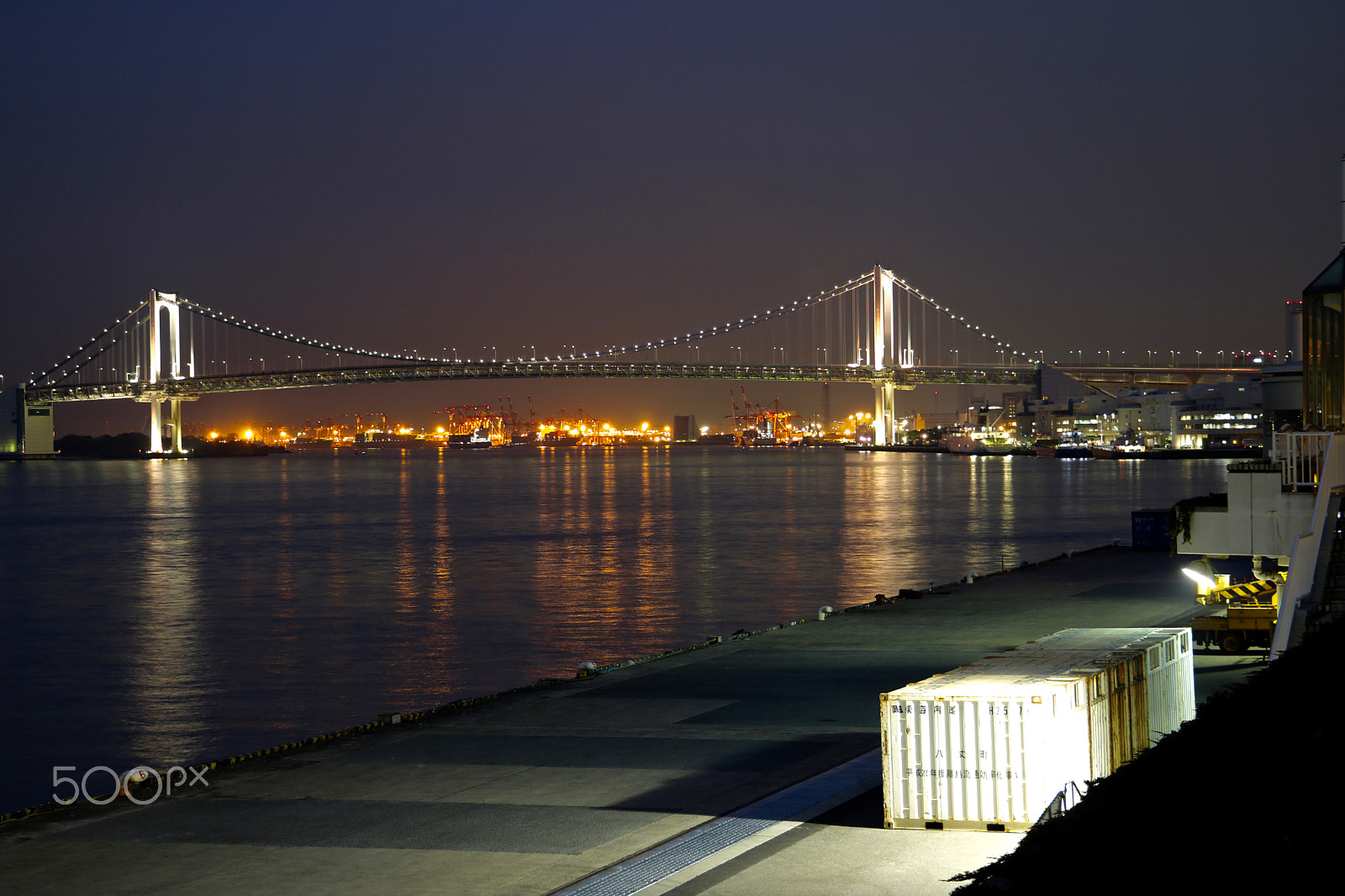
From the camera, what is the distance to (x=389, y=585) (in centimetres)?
3269

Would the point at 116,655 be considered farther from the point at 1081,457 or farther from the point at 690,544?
the point at 1081,457

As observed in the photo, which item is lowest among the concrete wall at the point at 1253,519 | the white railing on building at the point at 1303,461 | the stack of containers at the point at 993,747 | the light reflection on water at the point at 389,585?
the light reflection on water at the point at 389,585

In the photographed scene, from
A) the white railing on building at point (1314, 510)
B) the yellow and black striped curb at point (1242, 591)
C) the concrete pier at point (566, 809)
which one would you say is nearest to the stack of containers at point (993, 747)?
the concrete pier at point (566, 809)

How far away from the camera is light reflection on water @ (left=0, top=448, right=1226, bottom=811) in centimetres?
1778

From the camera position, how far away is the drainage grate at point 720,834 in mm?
7395

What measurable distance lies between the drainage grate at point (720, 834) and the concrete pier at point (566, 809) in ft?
0.08

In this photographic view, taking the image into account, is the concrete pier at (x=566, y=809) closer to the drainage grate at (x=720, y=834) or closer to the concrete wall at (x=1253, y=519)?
the drainage grate at (x=720, y=834)

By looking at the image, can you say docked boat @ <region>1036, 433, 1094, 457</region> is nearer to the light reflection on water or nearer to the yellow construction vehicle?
the light reflection on water

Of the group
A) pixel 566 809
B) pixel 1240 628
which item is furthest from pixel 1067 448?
pixel 566 809

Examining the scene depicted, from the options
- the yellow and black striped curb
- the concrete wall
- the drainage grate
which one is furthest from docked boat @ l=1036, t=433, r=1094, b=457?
the drainage grate

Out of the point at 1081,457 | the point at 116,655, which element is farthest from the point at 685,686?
the point at 1081,457

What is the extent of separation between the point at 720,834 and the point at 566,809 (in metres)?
1.53

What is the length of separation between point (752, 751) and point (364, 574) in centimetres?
2553

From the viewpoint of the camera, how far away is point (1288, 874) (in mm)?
4934
